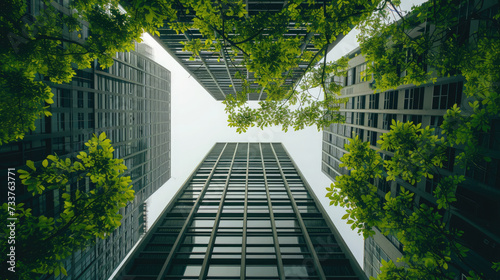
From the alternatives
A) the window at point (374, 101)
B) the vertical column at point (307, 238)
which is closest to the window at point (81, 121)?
the vertical column at point (307, 238)

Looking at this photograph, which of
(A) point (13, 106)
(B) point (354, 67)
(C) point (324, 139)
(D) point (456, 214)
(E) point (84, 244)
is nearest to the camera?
(A) point (13, 106)

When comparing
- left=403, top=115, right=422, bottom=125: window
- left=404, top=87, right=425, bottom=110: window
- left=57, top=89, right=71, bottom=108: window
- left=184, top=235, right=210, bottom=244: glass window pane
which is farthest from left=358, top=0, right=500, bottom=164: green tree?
left=57, top=89, right=71, bottom=108: window

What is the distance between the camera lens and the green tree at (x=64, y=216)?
544 centimetres

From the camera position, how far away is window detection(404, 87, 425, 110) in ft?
63.2

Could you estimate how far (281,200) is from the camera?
32719mm

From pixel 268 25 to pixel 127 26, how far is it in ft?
14.6

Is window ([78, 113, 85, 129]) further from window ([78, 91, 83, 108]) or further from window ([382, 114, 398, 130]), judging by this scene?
window ([382, 114, 398, 130])

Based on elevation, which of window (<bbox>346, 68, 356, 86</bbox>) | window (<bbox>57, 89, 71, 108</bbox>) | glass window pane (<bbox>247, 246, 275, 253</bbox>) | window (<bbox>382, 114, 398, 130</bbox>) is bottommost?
glass window pane (<bbox>247, 246, 275, 253</bbox>)

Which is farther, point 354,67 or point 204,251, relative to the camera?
point 354,67

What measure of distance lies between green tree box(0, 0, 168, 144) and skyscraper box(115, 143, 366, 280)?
54.0 feet

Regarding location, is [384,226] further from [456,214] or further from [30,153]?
[30,153]

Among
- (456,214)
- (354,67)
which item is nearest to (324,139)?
(354,67)

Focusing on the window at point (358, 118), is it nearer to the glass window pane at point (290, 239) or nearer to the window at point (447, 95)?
the window at point (447, 95)

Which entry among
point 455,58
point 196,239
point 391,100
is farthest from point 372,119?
point 196,239
